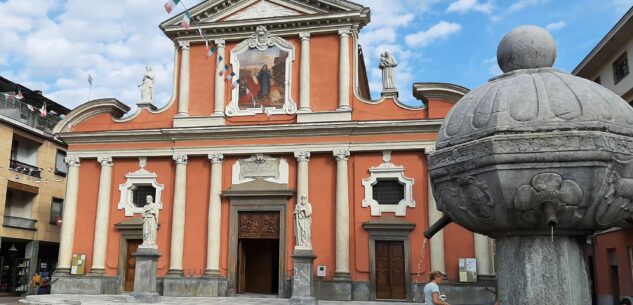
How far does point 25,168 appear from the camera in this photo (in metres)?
28.2

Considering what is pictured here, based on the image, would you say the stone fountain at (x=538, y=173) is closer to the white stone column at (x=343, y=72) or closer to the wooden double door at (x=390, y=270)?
the wooden double door at (x=390, y=270)

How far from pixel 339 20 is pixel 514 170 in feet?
61.3

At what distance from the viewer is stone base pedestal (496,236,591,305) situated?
15.1ft

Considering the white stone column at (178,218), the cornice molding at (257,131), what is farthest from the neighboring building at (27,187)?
the white stone column at (178,218)

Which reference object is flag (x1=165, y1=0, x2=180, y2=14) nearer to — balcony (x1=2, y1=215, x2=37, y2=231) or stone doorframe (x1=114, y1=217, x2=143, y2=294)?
stone doorframe (x1=114, y1=217, x2=143, y2=294)

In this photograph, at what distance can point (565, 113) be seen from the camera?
4.41 meters

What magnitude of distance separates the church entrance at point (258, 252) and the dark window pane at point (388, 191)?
395 cm

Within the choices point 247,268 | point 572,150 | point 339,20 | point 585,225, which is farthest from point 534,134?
point 247,268

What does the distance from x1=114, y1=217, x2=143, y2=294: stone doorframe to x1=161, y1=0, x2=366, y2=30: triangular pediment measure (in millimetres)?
8379

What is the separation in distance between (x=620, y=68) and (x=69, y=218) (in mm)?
22917

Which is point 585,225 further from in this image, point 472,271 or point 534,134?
point 472,271

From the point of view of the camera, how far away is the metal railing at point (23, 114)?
27783 mm

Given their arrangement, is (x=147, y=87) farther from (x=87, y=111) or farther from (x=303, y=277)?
(x=303, y=277)

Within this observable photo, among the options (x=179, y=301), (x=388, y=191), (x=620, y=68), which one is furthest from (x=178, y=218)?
(x=620, y=68)
